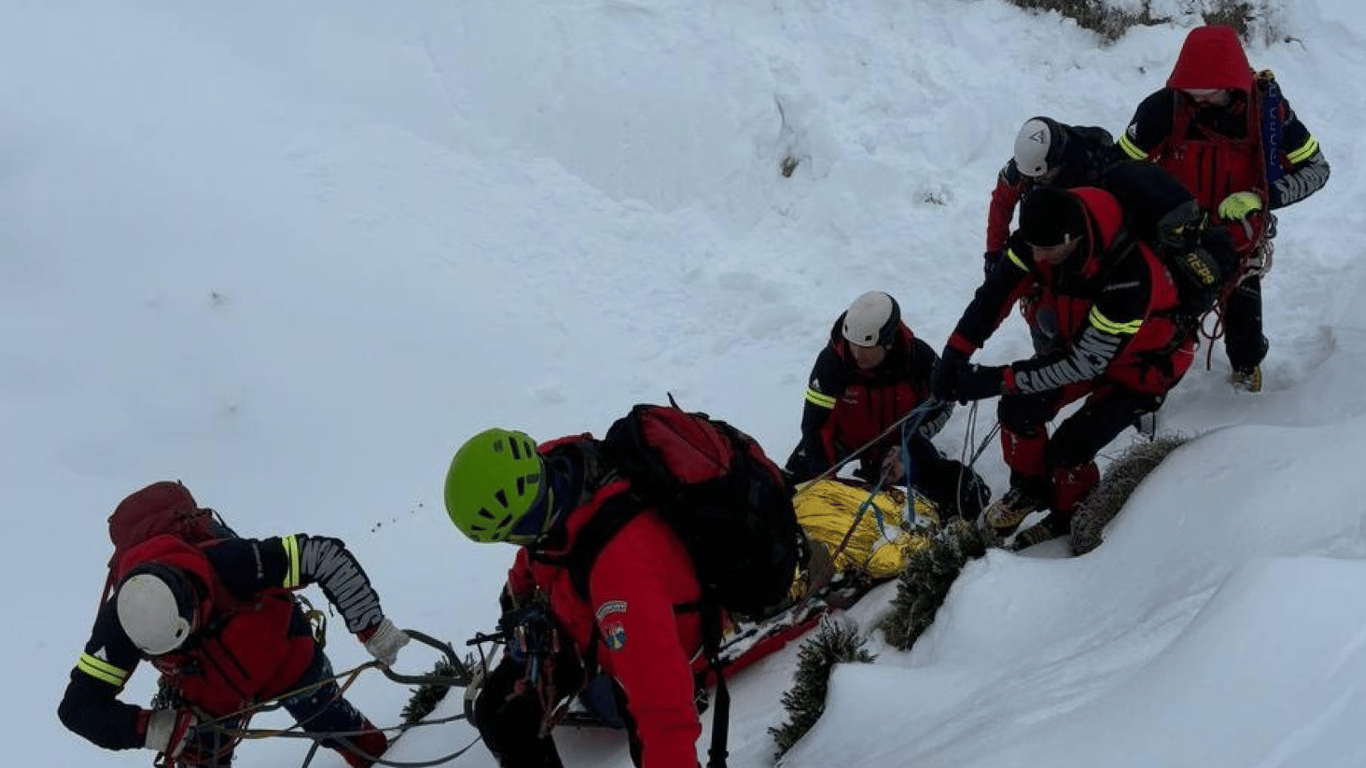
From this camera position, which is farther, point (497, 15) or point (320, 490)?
point (497, 15)

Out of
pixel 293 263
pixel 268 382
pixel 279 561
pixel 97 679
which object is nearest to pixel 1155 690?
pixel 279 561

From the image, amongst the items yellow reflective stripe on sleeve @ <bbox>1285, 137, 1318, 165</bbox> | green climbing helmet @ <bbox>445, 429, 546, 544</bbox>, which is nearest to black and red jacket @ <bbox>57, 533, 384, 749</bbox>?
green climbing helmet @ <bbox>445, 429, 546, 544</bbox>

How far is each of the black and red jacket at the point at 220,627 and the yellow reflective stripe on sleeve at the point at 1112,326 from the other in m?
3.67

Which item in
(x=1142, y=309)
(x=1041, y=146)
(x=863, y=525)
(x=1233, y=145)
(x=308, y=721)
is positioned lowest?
(x=863, y=525)

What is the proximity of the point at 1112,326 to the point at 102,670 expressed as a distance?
191 inches

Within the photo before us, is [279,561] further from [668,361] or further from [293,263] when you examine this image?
[293,263]

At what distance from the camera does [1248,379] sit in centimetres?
666

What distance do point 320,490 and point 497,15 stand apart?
18.7 ft

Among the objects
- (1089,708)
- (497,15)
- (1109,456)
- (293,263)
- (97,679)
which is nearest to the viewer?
(1089,708)

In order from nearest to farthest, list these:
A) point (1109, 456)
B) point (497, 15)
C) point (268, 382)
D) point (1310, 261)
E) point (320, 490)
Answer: point (1109, 456) < point (1310, 261) < point (320, 490) < point (268, 382) < point (497, 15)

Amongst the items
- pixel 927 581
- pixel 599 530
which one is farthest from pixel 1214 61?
pixel 599 530

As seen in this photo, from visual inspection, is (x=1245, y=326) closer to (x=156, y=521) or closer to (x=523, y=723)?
(x=523, y=723)

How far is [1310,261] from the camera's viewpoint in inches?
308

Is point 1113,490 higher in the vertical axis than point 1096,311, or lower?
lower
